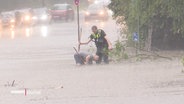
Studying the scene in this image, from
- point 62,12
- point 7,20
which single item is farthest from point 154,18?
point 62,12

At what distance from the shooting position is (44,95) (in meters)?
15.6

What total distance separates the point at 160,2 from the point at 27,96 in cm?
1022

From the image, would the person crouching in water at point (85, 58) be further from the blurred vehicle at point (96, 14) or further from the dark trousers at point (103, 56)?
the blurred vehicle at point (96, 14)

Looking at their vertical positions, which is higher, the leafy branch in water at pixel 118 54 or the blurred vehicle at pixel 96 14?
the blurred vehicle at pixel 96 14

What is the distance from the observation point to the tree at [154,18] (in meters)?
24.6

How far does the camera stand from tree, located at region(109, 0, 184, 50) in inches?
969

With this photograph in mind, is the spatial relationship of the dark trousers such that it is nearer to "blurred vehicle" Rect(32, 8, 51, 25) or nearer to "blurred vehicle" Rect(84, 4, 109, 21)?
"blurred vehicle" Rect(84, 4, 109, 21)

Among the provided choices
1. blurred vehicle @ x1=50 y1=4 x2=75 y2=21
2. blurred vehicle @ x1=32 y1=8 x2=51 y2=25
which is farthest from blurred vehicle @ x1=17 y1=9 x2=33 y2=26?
blurred vehicle @ x1=50 y1=4 x2=75 y2=21

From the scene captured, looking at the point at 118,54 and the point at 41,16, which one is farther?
the point at 41,16

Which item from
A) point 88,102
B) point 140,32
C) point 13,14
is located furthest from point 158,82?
point 13,14

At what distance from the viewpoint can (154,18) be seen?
26406 millimetres

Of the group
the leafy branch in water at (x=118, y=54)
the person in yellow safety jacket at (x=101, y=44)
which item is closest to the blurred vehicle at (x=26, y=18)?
the leafy branch in water at (x=118, y=54)

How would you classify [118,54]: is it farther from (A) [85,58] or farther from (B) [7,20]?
(B) [7,20]

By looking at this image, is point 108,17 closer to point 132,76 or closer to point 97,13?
point 97,13
